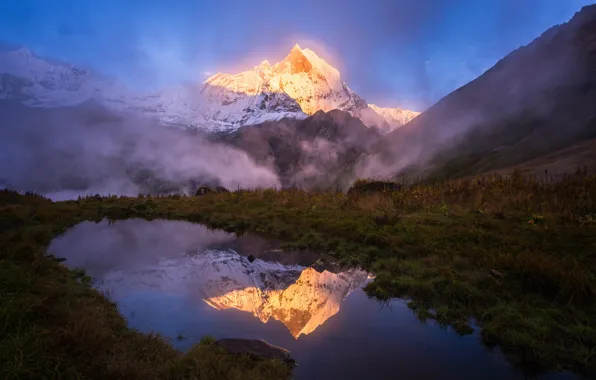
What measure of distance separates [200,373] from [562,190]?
1800cm

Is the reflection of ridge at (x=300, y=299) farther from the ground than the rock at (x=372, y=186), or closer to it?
closer to it

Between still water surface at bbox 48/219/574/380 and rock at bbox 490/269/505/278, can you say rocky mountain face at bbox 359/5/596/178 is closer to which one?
rock at bbox 490/269/505/278

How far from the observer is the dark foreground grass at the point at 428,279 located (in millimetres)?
5516

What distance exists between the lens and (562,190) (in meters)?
16.6

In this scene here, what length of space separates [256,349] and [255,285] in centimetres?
543

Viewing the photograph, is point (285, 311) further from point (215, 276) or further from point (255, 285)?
point (215, 276)

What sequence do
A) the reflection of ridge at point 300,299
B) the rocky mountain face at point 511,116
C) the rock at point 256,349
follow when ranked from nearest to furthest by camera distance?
the rock at point 256,349, the reflection of ridge at point 300,299, the rocky mountain face at point 511,116

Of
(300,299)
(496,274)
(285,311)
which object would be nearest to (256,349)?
(285,311)

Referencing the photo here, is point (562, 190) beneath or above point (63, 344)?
above

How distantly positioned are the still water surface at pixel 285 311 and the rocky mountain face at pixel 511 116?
79354 mm

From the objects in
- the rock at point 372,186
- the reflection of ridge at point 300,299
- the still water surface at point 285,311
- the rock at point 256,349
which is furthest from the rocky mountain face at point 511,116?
the rock at point 256,349

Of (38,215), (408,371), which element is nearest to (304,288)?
(408,371)

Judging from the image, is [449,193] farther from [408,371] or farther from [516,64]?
[516,64]

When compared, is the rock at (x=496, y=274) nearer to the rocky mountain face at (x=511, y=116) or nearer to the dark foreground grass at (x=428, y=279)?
the dark foreground grass at (x=428, y=279)
